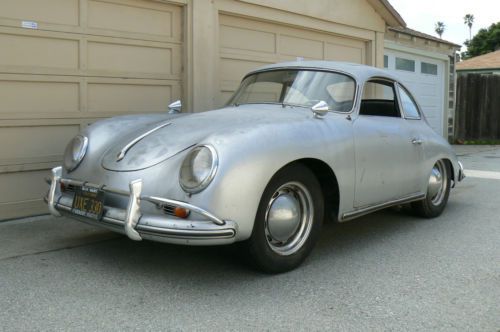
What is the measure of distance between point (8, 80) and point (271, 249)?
11.3ft

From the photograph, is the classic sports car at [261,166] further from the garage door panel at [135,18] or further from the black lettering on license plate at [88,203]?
the garage door panel at [135,18]

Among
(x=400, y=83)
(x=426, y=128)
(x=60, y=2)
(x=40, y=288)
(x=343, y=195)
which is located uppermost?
(x=60, y=2)

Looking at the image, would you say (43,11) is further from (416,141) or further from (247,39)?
(416,141)

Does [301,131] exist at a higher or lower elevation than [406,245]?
higher

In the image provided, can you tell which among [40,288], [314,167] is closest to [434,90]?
[314,167]

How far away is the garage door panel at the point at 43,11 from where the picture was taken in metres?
5.46

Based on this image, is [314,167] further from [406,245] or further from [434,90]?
[434,90]

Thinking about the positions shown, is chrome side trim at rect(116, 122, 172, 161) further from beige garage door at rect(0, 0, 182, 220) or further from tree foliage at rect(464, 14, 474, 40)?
tree foliage at rect(464, 14, 474, 40)

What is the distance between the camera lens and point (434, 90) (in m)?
14.4

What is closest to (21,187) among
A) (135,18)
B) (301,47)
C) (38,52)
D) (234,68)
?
(38,52)

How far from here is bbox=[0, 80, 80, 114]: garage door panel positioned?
18.0 feet

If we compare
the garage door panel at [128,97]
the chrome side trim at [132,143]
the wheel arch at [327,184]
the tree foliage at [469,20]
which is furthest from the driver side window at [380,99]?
the tree foliage at [469,20]

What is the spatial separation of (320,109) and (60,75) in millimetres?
3143

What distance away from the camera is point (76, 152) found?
418 centimetres
